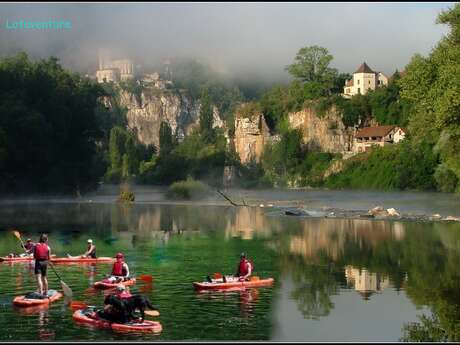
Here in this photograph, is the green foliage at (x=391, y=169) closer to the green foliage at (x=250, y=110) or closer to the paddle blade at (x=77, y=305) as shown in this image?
the green foliage at (x=250, y=110)

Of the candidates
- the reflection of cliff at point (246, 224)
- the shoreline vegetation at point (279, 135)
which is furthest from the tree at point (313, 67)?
the reflection of cliff at point (246, 224)

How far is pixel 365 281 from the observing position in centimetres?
3712

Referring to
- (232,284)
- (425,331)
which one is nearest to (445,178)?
(232,284)

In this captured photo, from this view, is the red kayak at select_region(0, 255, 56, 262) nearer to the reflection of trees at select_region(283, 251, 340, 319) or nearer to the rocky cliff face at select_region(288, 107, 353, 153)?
the reflection of trees at select_region(283, 251, 340, 319)

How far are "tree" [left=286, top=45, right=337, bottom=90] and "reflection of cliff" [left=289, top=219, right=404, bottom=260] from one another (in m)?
116

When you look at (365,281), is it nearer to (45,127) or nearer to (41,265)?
(41,265)

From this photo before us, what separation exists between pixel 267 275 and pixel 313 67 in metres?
151

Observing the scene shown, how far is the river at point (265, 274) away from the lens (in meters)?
27.3

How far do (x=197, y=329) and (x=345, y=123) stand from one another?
151063 millimetres

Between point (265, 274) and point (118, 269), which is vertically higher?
point (118, 269)

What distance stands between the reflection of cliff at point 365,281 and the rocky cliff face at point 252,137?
145558 mm

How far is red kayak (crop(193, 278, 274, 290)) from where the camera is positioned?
3456 centimetres

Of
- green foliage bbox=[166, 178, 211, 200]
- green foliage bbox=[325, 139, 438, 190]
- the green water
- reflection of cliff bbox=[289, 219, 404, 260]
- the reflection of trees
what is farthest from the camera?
green foliage bbox=[325, 139, 438, 190]

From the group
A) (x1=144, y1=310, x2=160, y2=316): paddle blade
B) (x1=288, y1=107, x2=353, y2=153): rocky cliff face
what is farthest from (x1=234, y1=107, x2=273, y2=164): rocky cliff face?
(x1=144, y1=310, x2=160, y2=316): paddle blade
